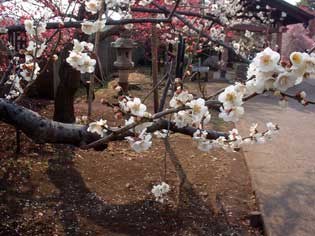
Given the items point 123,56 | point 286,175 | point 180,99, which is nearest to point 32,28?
point 180,99

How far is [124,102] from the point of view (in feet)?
6.02

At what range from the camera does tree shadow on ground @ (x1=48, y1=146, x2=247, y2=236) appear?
3.08m

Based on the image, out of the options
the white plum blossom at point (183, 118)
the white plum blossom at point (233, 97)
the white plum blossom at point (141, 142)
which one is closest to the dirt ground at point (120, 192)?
the white plum blossom at point (141, 142)

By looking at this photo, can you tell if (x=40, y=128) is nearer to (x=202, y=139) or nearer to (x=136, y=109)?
(x=136, y=109)

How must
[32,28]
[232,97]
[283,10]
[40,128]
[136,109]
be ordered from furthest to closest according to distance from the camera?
[283,10], [32,28], [40,128], [136,109], [232,97]

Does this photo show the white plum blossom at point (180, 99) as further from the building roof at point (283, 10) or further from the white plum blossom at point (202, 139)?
the building roof at point (283, 10)

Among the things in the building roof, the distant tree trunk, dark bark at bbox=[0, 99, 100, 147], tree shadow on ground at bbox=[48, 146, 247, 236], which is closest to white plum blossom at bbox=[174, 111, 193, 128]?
dark bark at bbox=[0, 99, 100, 147]

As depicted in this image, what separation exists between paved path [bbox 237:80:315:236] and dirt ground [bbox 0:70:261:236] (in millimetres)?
169

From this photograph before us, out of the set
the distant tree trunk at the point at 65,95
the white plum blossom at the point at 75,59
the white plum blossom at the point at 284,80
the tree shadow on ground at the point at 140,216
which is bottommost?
the tree shadow on ground at the point at 140,216

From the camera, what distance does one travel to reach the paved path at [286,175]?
123 inches

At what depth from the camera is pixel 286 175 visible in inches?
167

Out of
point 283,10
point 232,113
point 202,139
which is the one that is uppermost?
point 283,10

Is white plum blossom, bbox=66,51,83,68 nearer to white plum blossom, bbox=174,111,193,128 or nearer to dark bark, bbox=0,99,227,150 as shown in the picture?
white plum blossom, bbox=174,111,193,128

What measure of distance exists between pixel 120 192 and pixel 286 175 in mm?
1747
